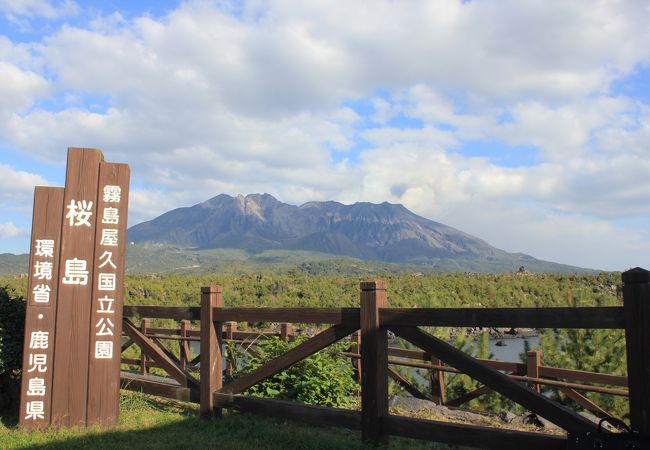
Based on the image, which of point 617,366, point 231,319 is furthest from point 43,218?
point 617,366

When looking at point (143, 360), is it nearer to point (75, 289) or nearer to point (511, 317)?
point (75, 289)

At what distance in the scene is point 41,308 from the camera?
656 centimetres

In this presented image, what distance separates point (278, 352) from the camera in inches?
296

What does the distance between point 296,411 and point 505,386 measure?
2199mm

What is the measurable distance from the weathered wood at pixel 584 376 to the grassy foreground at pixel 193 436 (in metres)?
2.80

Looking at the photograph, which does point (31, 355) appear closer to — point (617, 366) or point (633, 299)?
point (633, 299)

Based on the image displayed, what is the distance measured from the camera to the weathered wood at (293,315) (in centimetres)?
544

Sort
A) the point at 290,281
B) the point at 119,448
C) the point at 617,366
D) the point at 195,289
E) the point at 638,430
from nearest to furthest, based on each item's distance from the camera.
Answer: the point at 638,430, the point at 119,448, the point at 617,366, the point at 195,289, the point at 290,281

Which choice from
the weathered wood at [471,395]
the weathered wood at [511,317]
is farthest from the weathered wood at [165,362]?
the weathered wood at [471,395]

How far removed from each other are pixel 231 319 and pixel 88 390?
1.73m

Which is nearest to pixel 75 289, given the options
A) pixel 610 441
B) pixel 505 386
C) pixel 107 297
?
pixel 107 297

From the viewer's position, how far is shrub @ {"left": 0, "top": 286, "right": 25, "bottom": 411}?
684 centimetres

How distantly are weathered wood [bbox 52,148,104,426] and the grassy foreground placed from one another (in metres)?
0.35

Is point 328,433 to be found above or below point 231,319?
below
